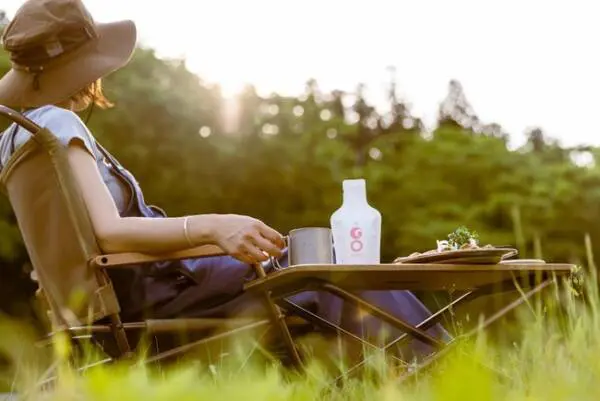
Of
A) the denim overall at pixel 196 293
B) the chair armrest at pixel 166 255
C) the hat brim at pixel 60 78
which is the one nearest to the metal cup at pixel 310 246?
the chair armrest at pixel 166 255

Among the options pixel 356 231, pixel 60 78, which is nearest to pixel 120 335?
pixel 356 231

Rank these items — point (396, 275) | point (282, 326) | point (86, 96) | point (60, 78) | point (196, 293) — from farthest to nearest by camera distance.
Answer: point (86, 96), point (60, 78), point (196, 293), point (282, 326), point (396, 275)

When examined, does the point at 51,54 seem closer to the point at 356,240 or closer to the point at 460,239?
the point at 356,240

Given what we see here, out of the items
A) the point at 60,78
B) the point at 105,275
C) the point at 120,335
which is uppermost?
the point at 60,78

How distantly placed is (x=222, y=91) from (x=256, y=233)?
965cm

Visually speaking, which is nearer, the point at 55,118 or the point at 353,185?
the point at 353,185

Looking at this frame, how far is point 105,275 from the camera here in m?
2.45

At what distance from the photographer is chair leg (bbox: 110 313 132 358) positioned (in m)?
2.43

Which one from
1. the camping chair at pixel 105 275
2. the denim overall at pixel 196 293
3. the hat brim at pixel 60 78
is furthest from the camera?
the hat brim at pixel 60 78

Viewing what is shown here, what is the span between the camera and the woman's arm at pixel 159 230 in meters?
2.28

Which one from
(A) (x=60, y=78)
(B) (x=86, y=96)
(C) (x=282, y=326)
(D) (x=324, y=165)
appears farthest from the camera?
(D) (x=324, y=165)

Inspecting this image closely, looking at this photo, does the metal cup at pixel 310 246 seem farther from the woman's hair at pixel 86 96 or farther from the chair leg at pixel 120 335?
the woman's hair at pixel 86 96

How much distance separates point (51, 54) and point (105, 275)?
662 millimetres

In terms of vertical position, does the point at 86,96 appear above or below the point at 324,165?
above
